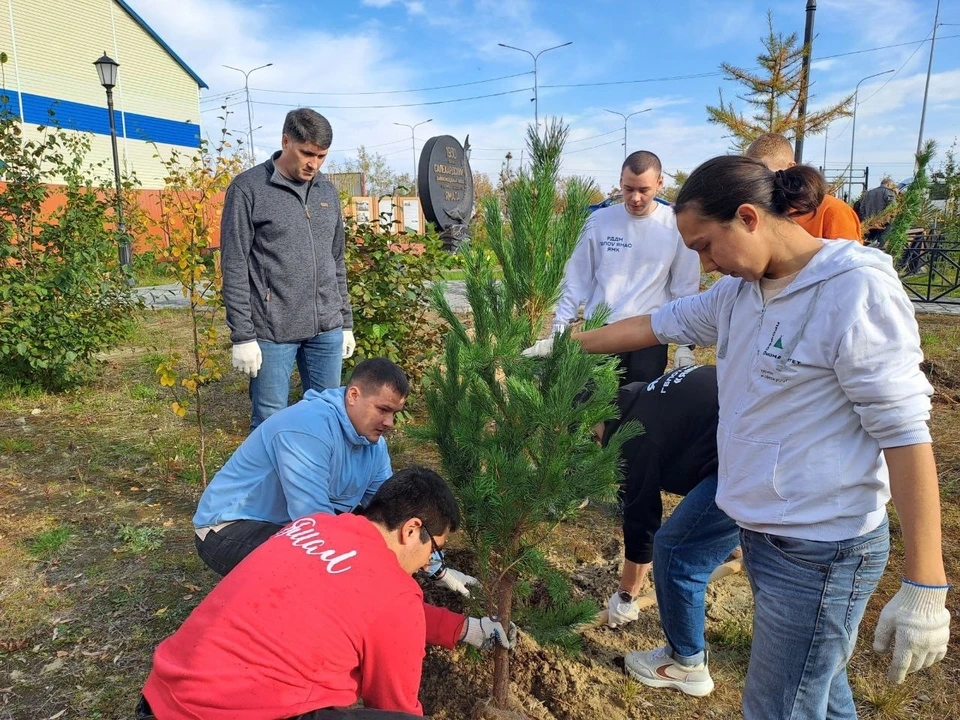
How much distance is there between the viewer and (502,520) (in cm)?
186

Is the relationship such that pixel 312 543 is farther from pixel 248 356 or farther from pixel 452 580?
pixel 248 356

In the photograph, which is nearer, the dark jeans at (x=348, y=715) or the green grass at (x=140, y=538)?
the dark jeans at (x=348, y=715)

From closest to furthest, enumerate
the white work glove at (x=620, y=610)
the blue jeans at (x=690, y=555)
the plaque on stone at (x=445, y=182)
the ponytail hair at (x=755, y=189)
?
1. the ponytail hair at (x=755, y=189)
2. the blue jeans at (x=690, y=555)
3. the white work glove at (x=620, y=610)
4. the plaque on stone at (x=445, y=182)

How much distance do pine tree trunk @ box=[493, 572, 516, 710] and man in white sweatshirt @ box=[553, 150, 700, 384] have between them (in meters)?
1.59

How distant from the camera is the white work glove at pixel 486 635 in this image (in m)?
2.08

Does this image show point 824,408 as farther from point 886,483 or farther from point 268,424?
point 268,424

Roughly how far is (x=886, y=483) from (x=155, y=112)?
25.3m

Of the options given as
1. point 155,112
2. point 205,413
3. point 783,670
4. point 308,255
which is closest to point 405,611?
point 783,670

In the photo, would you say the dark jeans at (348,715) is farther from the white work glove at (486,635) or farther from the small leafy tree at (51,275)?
the small leafy tree at (51,275)

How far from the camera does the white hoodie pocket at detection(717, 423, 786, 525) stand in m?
1.40

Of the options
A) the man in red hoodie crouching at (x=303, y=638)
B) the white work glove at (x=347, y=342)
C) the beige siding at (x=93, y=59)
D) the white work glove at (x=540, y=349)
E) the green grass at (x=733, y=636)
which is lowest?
the green grass at (x=733, y=636)

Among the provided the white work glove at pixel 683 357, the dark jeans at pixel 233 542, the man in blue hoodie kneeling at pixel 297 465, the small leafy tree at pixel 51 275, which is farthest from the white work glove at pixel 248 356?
the small leafy tree at pixel 51 275

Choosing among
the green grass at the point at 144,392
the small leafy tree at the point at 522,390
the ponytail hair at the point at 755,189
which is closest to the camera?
the ponytail hair at the point at 755,189

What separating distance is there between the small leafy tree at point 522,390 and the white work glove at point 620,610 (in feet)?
2.09
